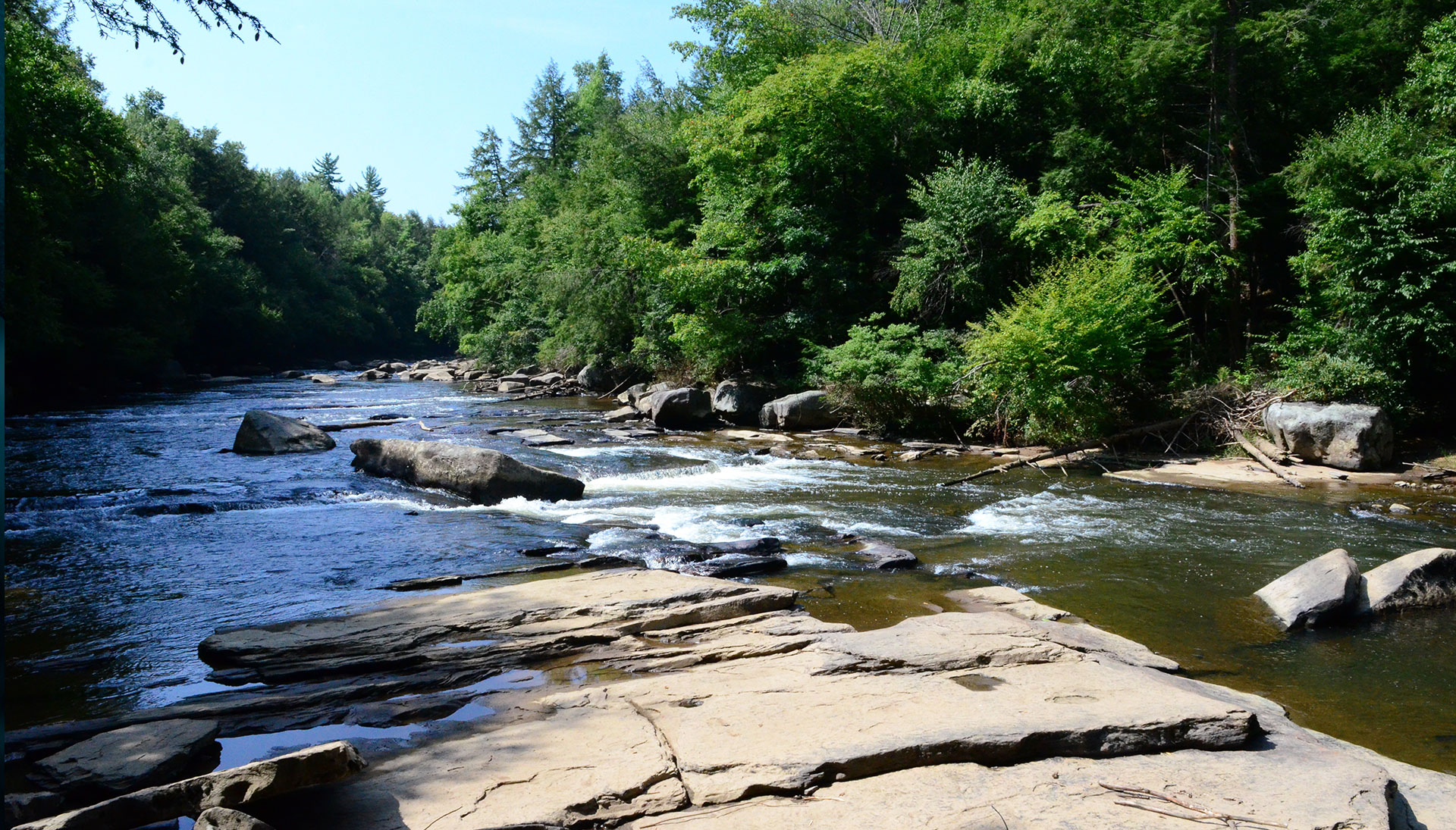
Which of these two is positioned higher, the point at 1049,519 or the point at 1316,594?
the point at 1316,594

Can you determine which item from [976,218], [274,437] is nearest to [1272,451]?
[976,218]

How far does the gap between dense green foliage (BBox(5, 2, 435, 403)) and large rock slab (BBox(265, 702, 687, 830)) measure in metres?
8.66

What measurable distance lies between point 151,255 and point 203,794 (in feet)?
119

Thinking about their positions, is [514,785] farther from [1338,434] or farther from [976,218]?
[976,218]

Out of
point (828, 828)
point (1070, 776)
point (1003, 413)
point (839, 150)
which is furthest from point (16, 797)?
point (839, 150)

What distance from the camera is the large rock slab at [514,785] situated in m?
3.51

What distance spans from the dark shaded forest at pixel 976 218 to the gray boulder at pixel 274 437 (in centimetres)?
661

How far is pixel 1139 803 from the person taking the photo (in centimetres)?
362

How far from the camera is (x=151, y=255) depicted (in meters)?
32.9

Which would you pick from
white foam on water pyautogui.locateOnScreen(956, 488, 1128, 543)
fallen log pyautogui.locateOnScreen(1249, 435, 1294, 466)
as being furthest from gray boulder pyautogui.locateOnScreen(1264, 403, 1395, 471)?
white foam on water pyautogui.locateOnScreen(956, 488, 1128, 543)

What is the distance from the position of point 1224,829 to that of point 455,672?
4289 mm

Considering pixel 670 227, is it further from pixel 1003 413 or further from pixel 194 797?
pixel 194 797

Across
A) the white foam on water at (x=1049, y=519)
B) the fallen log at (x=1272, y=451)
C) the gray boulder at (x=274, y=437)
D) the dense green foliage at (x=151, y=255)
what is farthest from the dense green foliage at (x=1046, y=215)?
the dense green foliage at (x=151, y=255)

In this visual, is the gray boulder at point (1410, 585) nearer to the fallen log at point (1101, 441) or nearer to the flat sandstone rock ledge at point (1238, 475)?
the flat sandstone rock ledge at point (1238, 475)
